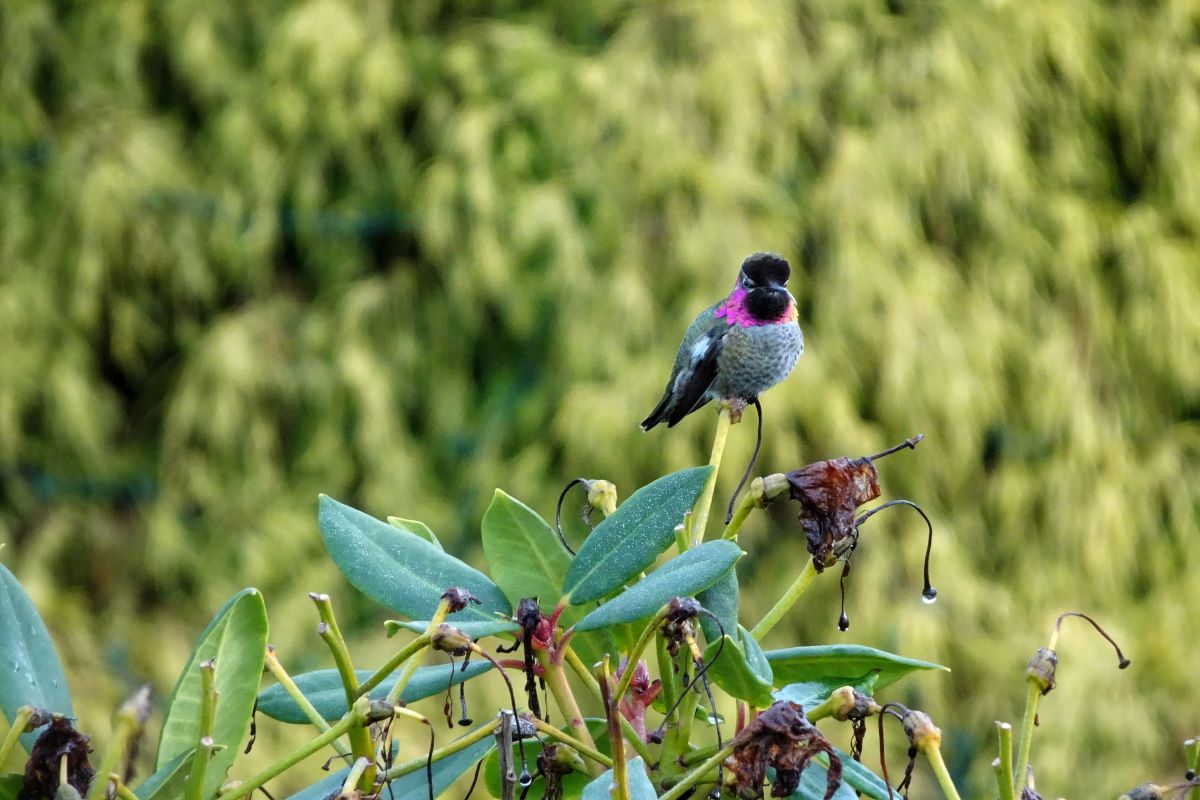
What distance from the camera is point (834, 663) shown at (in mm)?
736

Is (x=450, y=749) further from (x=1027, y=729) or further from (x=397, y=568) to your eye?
(x=1027, y=729)

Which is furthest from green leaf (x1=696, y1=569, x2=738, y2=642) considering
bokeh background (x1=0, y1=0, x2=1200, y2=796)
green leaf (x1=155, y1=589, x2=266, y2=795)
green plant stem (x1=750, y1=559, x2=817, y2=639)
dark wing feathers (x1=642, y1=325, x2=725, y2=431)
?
bokeh background (x1=0, y1=0, x2=1200, y2=796)

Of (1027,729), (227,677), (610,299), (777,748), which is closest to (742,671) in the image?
(777,748)

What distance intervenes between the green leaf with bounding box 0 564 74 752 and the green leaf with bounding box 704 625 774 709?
30cm

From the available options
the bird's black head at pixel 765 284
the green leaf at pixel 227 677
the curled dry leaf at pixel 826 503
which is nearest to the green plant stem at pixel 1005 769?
the curled dry leaf at pixel 826 503

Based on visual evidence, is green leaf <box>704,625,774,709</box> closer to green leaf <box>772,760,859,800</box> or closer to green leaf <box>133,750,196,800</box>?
green leaf <box>772,760,859,800</box>

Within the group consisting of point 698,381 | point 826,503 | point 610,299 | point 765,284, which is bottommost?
point 610,299

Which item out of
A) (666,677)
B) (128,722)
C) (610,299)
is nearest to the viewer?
(128,722)

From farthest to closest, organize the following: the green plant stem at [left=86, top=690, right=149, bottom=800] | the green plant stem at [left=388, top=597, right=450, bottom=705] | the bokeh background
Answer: the bokeh background, the green plant stem at [left=388, top=597, right=450, bottom=705], the green plant stem at [left=86, top=690, right=149, bottom=800]

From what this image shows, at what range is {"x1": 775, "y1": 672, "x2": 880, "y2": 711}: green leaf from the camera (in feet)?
2.44

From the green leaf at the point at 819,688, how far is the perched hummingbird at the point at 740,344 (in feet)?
2.97

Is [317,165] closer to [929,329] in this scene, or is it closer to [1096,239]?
[929,329]

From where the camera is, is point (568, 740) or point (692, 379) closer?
point (568, 740)

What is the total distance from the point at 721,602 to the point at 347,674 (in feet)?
0.68
